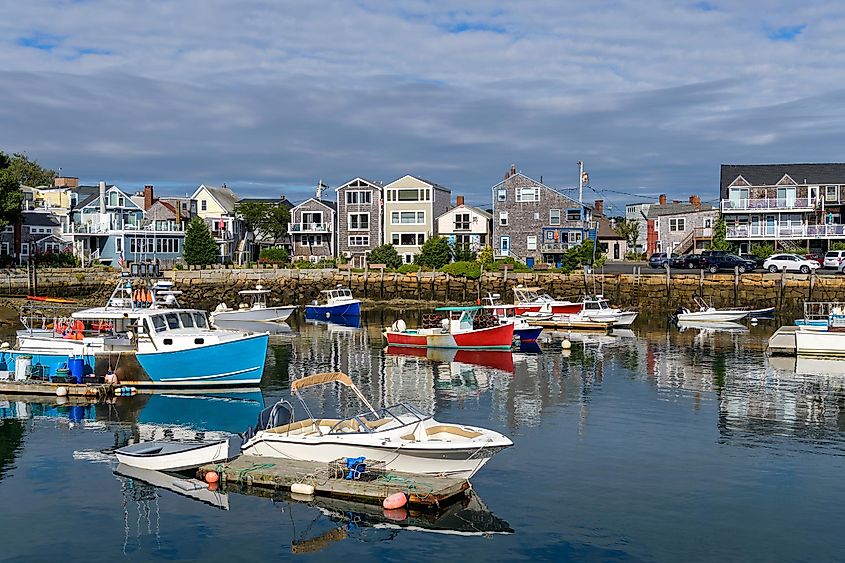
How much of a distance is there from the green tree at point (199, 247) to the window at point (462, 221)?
25074mm

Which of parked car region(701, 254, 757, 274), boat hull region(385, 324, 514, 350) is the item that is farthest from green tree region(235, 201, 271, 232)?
boat hull region(385, 324, 514, 350)

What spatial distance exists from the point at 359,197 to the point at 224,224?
52.9 feet

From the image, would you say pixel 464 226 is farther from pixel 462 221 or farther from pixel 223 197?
pixel 223 197

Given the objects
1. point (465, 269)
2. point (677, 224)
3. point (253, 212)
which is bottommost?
point (465, 269)

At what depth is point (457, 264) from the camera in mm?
Result: 82250

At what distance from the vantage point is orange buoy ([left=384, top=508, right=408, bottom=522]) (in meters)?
19.5

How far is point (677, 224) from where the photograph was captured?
102 m

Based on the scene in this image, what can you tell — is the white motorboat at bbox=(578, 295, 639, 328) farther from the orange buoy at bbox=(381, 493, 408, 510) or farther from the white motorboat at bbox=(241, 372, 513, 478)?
the orange buoy at bbox=(381, 493, 408, 510)

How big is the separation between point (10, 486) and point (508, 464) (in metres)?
12.3

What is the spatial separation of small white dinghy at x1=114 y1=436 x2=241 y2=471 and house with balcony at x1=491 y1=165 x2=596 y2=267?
72723 millimetres

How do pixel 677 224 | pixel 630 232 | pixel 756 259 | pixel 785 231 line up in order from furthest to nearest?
pixel 630 232
pixel 677 224
pixel 785 231
pixel 756 259

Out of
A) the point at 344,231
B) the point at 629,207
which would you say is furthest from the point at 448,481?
the point at 629,207

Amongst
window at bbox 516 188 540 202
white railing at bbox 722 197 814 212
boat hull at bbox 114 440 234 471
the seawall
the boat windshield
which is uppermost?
window at bbox 516 188 540 202

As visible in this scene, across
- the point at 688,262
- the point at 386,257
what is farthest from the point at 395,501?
the point at 386,257
